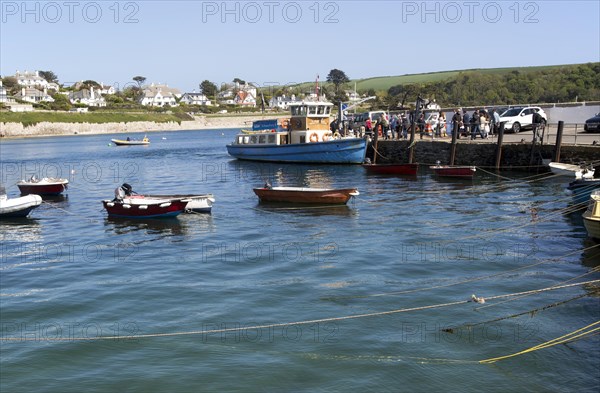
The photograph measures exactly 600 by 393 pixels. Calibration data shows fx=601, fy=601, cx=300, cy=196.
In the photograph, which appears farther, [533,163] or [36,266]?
[533,163]

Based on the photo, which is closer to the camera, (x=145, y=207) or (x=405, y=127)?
(x=145, y=207)

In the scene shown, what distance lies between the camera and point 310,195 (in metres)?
26.2

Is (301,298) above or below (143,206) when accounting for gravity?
below

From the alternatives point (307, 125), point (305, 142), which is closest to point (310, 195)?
point (305, 142)

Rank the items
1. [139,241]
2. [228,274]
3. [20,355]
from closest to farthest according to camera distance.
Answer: [20,355]
[228,274]
[139,241]

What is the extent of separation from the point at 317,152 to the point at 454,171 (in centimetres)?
1309

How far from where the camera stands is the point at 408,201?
1061 inches

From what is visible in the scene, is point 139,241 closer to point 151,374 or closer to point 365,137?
point 151,374

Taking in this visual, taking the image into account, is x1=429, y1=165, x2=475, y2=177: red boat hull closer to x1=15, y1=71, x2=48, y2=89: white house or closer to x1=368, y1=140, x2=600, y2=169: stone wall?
x1=368, y1=140, x2=600, y2=169: stone wall

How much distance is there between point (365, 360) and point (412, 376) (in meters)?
0.95

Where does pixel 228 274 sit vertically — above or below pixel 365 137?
below

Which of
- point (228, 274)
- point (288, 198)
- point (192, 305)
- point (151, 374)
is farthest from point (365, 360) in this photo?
point (288, 198)

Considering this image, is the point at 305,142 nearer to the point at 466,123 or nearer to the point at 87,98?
the point at 466,123

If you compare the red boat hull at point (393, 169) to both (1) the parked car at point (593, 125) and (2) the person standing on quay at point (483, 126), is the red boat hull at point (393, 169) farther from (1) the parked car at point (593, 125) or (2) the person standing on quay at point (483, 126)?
(1) the parked car at point (593, 125)
